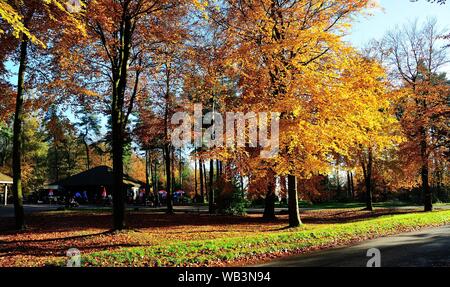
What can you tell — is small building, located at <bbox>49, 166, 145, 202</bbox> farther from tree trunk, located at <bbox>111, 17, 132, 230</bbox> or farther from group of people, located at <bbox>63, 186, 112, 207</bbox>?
tree trunk, located at <bbox>111, 17, 132, 230</bbox>

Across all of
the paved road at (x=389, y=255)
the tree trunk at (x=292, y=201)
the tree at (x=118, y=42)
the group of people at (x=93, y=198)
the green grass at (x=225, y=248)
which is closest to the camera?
the paved road at (x=389, y=255)

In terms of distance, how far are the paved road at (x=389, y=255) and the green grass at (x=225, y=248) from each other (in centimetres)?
93

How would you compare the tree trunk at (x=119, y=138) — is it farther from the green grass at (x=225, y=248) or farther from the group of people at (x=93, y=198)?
the group of people at (x=93, y=198)

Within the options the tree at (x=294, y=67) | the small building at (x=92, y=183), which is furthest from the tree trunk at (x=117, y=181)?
the small building at (x=92, y=183)

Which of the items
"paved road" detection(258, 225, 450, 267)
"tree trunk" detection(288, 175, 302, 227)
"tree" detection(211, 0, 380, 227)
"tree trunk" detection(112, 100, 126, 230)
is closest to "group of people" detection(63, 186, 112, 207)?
"tree trunk" detection(112, 100, 126, 230)

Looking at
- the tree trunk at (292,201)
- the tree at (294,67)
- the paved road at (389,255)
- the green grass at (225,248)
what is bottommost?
the paved road at (389,255)

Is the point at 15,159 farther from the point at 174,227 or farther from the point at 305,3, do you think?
the point at 305,3

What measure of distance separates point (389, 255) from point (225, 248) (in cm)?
439

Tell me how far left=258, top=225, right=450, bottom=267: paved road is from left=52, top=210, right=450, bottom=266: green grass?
93cm

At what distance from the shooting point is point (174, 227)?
17.9 metres

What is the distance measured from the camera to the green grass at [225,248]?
9.03 m

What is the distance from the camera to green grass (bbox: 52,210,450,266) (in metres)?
9.03

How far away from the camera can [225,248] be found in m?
10.4
